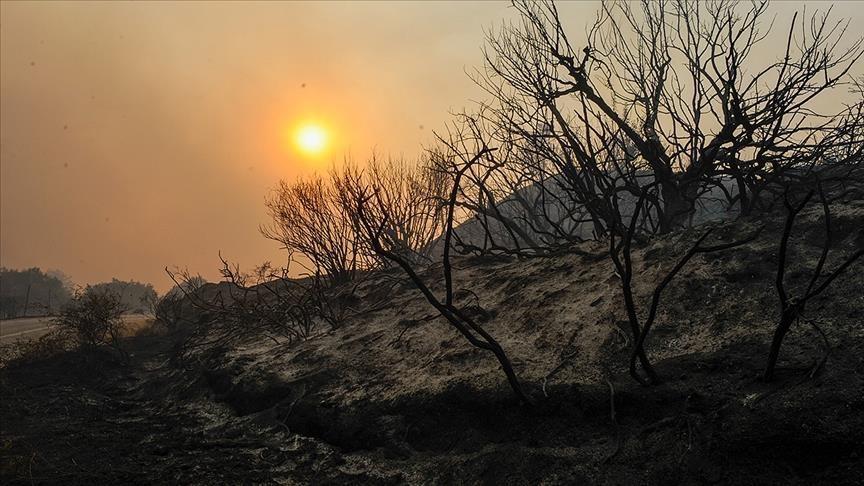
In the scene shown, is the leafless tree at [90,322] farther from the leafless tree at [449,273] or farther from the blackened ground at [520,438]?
the leafless tree at [449,273]

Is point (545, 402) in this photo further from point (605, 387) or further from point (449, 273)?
point (449, 273)

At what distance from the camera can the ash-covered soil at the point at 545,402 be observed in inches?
84.7

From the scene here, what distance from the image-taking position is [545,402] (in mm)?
2990

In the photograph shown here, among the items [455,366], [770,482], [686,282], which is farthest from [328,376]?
[770,482]

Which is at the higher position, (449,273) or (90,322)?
(90,322)

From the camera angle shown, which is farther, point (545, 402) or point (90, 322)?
point (90, 322)

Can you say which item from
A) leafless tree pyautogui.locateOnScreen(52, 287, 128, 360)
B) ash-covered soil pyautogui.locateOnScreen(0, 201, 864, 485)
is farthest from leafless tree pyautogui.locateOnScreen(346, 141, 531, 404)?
leafless tree pyautogui.locateOnScreen(52, 287, 128, 360)

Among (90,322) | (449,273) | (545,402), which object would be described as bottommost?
(545,402)

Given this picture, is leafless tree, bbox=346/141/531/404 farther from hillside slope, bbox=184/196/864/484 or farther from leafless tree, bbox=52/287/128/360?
leafless tree, bbox=52/287/128/360

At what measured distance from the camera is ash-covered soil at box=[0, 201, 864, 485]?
2150 mm

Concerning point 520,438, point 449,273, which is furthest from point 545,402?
point 449,273

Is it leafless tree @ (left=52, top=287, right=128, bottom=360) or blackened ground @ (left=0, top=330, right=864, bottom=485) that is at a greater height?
leafless tree @ (left=52, top=287, right=128, bottom=360)

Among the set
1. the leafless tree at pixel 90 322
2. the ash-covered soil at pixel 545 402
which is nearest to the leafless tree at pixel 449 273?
the ash-covered soil at pixel 545 402

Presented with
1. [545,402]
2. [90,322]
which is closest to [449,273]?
[545,402]
